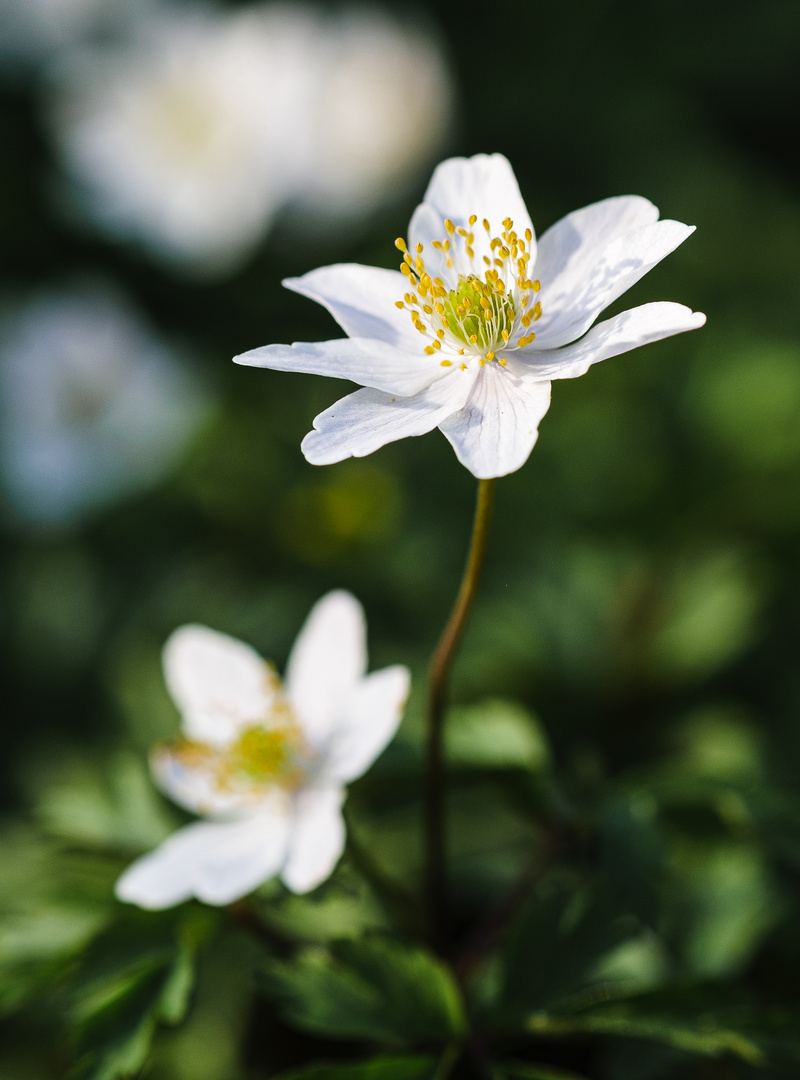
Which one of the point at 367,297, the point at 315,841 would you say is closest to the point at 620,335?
the point at 367,297

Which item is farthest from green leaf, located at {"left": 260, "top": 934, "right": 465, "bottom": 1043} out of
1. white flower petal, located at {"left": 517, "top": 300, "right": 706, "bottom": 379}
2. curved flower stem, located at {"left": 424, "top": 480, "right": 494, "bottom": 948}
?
white flower petal, located at {"left": 517, "top": 300, "right": 706, "bottom": 379}

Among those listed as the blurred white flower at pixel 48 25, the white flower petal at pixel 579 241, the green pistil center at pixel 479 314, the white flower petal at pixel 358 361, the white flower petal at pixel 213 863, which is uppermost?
the blurred white flower at pixel 48 25

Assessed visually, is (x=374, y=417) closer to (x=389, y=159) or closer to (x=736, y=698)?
(x=736, y=698)

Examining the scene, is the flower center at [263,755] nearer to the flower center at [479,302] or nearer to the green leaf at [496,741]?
the green leaf at [496,741]

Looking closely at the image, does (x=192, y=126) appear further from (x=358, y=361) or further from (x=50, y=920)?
(x=50, y=920)

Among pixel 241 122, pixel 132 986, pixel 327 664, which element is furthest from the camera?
pixel 241 122

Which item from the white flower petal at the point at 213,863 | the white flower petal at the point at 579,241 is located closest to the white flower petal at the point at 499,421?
the white flower petal at the point at 579,241

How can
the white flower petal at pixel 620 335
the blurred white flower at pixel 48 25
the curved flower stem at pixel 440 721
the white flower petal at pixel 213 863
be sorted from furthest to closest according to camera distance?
the blurred white flower at pixel 48 25 → the white flower petal at pixel 213 863 → the curved flower stem at pixel 440 721 → the white flower petal at pixel 620 335
